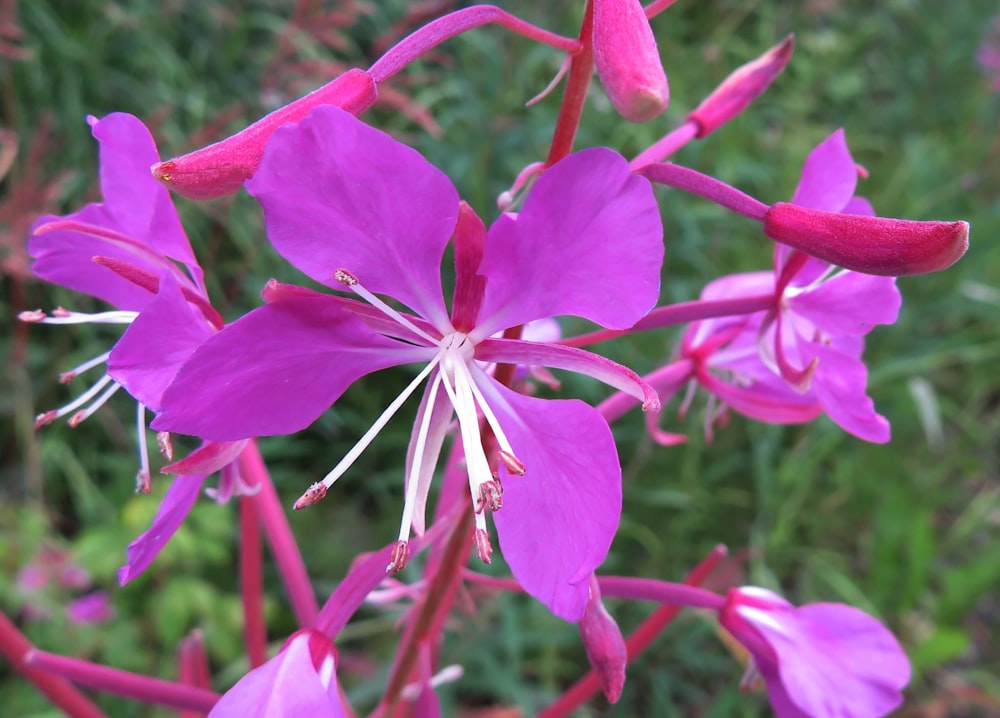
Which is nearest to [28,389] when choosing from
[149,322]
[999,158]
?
[149,322]

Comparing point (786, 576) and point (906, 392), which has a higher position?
point (906, 392)

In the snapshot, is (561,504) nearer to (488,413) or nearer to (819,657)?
(488,413)

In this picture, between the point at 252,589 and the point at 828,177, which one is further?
the point at 252,589

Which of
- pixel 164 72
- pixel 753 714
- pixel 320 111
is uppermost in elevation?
pixel 320 111

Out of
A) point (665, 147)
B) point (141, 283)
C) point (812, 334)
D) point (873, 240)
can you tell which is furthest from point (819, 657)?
point (141, 283)

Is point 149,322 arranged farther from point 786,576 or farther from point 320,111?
point 786,576

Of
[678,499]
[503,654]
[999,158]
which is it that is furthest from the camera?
[999,158]
